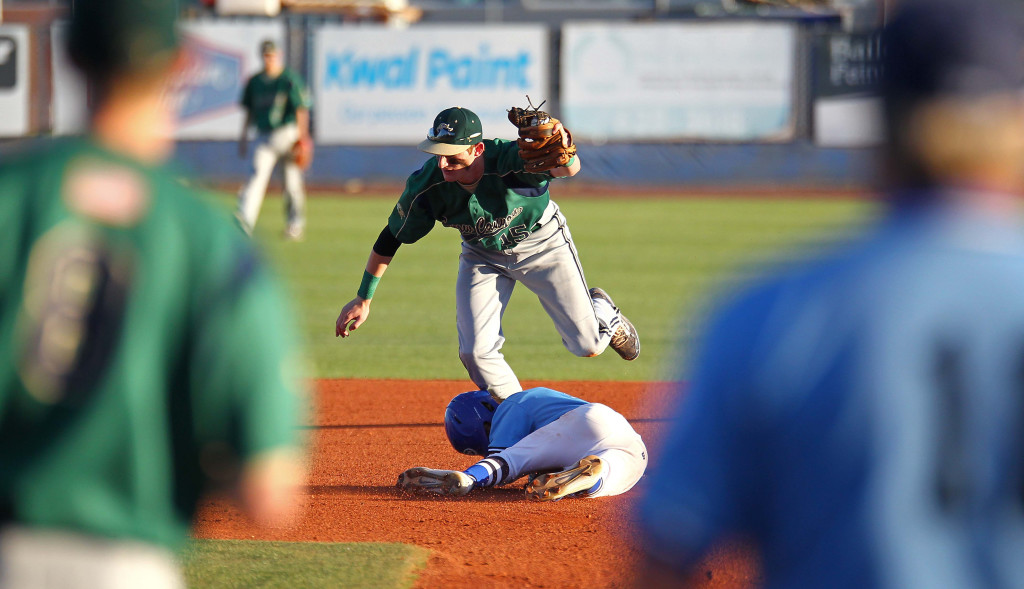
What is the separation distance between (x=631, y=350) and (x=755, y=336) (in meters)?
6.13

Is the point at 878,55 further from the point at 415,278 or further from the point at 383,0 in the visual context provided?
the point at 383,0

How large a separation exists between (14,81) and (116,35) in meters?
26.2

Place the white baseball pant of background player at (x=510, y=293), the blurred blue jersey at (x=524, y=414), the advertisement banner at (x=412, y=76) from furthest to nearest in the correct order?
the advertisement banner at (x=412, y=76) < the white baseball pant of background player at (x=510, y=293) < the blurred blue jersey at (x=524, y=414)

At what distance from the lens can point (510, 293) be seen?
23.0 feet

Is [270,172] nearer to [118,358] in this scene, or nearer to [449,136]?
[449,136]

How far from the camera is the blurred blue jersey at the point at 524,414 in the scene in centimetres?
586

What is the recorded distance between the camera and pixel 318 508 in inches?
218

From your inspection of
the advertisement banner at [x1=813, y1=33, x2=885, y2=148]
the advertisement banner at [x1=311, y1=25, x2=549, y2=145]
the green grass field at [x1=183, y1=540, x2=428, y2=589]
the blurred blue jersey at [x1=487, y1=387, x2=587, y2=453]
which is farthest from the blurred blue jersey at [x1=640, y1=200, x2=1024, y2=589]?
the advertisement banner at [x1=311, y1=25, x2=549, y2=145]

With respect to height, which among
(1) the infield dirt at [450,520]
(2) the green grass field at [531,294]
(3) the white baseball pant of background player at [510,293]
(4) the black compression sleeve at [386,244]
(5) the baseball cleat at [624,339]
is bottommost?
(2) the green grass field at [531,294]

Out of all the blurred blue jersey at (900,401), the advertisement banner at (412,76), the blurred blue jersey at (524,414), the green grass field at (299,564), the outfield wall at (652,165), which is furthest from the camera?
the advertisement banner at (412,76)

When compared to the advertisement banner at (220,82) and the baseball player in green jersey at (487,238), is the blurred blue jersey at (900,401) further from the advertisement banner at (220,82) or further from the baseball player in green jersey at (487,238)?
the advertisement banner at (220,82)

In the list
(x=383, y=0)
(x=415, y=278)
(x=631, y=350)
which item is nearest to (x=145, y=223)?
(x=631, y=350)

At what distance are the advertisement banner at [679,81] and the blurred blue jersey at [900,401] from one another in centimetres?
2424

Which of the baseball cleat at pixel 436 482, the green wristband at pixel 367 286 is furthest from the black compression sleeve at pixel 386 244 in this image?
the baseball cleat at pixel 436 482
